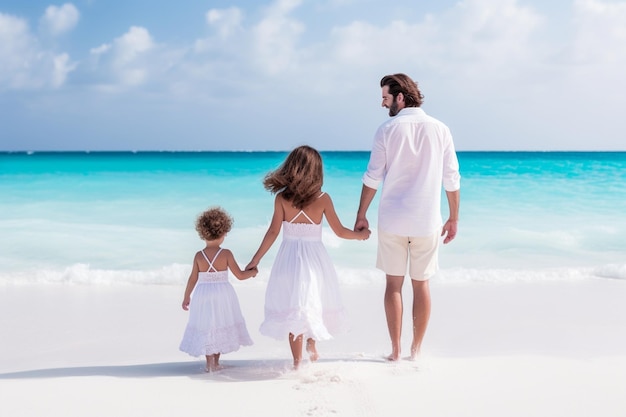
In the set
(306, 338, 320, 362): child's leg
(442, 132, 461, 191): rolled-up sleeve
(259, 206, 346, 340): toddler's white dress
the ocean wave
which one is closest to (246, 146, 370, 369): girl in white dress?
(259, 206, 346, 340): toddler's white dress

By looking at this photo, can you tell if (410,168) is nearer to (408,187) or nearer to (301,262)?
(408,187)

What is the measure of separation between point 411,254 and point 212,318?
1.28 metres

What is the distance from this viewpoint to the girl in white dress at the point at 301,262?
3.69 metres

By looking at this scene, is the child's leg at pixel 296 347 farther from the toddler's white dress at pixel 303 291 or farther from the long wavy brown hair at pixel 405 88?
the long wavy brown hair at pixel 405 88

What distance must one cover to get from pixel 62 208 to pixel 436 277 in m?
11.2

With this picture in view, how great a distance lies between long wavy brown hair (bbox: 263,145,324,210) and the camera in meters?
3.67

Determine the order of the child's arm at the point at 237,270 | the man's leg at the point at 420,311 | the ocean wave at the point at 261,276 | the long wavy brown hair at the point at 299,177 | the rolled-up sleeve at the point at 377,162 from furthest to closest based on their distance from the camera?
the ocean wave at the point at 261,276, the man's leg at the point at 420,311, the rolled-up sleeve at the point at 377,162, the child's arm at the point at 237,270, the long wavy brown hair at the point at 299,177

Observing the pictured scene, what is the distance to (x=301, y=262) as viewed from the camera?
373 cm

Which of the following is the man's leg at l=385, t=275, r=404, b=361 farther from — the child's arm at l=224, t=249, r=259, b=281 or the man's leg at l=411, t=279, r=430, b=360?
the child's arm at l=224, t=249, r=259, b=281

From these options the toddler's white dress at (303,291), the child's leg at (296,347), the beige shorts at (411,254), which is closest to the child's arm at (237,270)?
the toddler's white dress at (303,291)

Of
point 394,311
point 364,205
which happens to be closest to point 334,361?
point 394,311

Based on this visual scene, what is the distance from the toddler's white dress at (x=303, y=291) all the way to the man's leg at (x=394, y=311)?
0.32 m

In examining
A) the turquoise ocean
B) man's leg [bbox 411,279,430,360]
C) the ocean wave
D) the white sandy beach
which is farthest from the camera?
the turquoise ocean

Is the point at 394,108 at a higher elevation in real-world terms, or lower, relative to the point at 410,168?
higher
